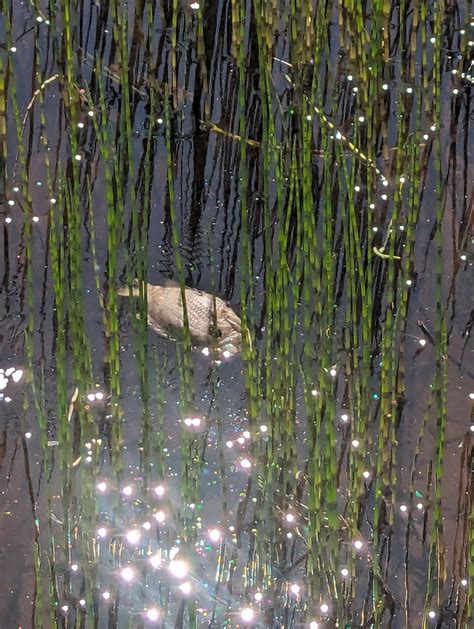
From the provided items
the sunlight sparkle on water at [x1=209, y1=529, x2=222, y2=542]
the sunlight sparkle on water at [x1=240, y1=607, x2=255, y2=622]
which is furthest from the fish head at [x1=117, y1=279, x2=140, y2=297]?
the sunlight sparkle on water at [x1=240, y1=607, x2=255, y2=622]

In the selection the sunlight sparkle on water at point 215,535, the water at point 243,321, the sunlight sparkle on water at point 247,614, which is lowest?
the sunlight sparkle on water at point 247,614

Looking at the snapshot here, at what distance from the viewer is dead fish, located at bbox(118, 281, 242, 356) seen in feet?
6.72

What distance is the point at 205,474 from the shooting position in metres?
1.89

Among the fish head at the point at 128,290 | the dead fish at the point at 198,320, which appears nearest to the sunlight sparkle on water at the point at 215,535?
the dead fish at the point at 198,320

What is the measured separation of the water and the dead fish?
0.04m

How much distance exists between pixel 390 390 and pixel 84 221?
78 cm

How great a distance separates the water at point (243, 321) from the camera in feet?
5.89

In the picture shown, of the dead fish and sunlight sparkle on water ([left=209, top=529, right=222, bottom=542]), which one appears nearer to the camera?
sunlight sparkle on water ([left=209, top=529, right=222, bottom=542])

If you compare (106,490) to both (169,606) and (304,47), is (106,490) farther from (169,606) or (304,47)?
(304,47)

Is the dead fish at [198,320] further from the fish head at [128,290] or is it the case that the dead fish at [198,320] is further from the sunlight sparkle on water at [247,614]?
the sunlight sparkle on water at [247,614]

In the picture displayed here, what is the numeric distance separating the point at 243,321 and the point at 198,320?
146 millimetres

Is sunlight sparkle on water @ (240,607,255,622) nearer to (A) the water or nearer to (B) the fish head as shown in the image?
(A) the water

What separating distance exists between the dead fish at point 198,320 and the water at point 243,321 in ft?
0.12

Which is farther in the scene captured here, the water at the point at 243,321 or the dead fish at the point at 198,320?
the dead fish at the point at 198,320
